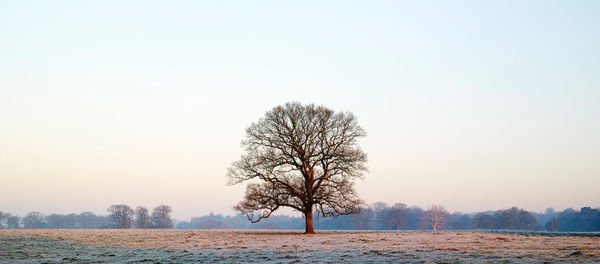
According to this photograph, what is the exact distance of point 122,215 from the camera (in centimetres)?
13150

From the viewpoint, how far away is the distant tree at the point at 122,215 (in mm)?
131500

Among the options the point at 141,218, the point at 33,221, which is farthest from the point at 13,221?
the point at 141,218

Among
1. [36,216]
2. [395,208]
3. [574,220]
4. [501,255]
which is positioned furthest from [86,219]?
[501,255]

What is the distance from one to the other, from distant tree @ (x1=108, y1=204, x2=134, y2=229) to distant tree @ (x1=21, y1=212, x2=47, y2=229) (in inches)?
2234

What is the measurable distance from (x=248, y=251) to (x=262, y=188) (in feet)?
50.7

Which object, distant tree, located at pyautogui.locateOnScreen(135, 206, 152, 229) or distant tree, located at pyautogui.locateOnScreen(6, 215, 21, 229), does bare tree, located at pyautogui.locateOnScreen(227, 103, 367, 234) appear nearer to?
distant tree, located at pyautogui.locateOnScreen(135, 206, 152, 229)

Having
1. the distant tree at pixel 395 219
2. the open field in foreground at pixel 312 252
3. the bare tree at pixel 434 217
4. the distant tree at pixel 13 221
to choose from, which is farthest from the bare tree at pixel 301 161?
the distant tree at pixel 13 221

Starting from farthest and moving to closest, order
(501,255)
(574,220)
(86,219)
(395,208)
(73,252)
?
(86,219) → (395,208) → (574,220) → (73,252) → (501,255)

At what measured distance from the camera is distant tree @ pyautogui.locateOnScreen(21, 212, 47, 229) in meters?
172

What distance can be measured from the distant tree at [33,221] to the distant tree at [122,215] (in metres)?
56.7

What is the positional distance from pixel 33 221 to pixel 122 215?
223 ft

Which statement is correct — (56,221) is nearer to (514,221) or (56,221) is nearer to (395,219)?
(395,219)

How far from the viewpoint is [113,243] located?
114 feet

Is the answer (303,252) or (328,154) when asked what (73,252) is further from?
(328,154)
